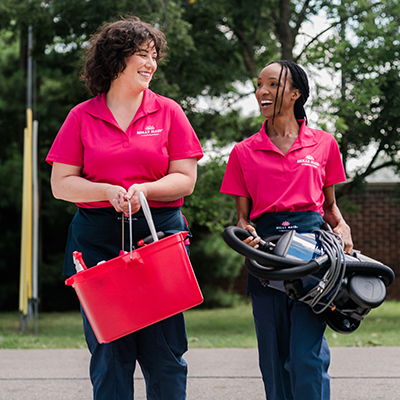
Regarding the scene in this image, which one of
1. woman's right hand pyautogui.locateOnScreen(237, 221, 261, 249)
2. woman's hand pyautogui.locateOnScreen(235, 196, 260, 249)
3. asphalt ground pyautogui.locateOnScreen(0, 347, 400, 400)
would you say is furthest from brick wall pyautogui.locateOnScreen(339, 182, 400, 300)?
woman's right hand pyautogui.locateOnScreen(237, 221, 261, 249)

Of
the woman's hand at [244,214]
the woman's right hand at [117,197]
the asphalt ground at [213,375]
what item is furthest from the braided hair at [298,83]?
the asphalt ground at [213,375]

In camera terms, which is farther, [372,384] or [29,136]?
[29,136]

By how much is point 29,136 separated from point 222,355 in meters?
5.48

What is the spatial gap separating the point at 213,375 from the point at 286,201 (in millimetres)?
2411

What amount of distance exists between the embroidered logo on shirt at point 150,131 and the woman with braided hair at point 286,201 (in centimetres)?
56

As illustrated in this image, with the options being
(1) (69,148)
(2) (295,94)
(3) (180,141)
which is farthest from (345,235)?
(1) (69,148)

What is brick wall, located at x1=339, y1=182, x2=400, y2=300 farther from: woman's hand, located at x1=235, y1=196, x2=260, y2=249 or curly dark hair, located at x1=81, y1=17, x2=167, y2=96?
curly dark hair, located at x1=81, y1=17, x2=167, y2=96

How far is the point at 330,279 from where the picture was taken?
8.21 feet

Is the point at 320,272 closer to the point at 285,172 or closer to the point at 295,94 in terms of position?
the point at 285,172

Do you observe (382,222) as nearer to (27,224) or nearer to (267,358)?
(27,224)

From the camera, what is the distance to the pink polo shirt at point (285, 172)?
276 cm

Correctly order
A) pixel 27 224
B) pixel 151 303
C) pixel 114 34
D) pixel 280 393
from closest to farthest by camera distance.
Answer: pixel 151 303 → pixel 114 34 → pixel 280 393 → pixel 27 224

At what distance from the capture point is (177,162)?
8.44 ft

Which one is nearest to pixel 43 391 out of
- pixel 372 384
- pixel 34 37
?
pixel 372 384
